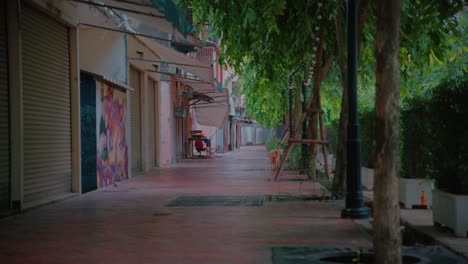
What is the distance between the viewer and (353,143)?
9750mm

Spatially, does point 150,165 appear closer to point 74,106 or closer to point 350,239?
point 74,106

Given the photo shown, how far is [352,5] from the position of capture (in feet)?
32.4

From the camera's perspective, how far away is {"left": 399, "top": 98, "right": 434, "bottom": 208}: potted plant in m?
10.9

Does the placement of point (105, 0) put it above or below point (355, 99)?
above

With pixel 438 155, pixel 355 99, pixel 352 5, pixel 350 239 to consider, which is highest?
pixel 352 5

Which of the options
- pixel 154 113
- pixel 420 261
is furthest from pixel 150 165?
pixel 420 261

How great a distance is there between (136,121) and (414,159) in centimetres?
1243

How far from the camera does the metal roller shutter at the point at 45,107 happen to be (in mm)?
11641

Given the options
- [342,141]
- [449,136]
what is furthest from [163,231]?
[342,141]

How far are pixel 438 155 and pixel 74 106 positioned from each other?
314 inches

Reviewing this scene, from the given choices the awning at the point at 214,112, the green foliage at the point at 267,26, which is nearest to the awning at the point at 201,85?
the awning at the point at 214,112

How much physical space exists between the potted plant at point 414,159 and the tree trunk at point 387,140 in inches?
197

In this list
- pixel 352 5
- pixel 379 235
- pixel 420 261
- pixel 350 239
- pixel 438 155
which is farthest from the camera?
pixel 352 5

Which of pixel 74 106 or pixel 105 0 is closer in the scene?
pixel 105 0
